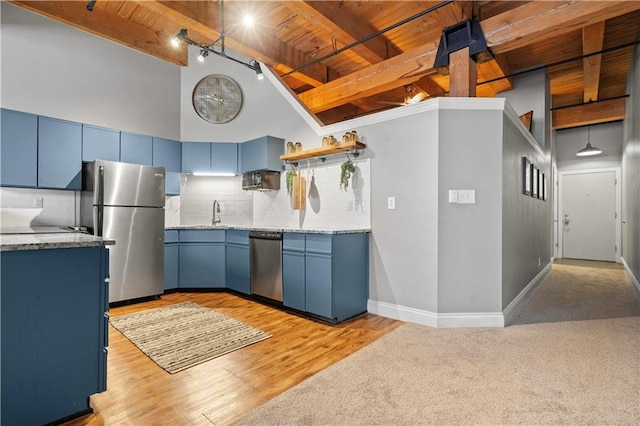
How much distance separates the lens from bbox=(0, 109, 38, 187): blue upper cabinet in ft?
10.7

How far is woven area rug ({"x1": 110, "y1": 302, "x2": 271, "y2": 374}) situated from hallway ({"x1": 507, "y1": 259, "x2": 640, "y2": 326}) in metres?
2.66

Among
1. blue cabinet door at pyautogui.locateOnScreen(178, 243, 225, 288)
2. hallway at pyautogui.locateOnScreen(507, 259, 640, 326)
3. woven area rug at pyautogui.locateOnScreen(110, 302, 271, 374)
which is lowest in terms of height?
woven area rug at pyautogui.locateOnScreen(110, 302, 271, 374)

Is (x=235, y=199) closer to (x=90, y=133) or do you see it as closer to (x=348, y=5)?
(x=90, y=133)

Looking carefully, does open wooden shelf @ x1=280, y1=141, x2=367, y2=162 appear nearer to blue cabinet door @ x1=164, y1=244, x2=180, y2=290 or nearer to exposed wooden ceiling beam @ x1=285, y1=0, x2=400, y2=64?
exposed wooden ceiling beam @ x1=285, y1=0, x2=400, y2=64

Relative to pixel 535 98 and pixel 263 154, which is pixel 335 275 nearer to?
pixel 263 154

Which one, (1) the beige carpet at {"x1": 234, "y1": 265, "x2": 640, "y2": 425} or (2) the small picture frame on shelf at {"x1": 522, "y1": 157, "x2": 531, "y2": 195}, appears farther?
(2) the small picture frame on shelf at {"x1": 522, "y1": 157, "x2": 531, "y2": 195}

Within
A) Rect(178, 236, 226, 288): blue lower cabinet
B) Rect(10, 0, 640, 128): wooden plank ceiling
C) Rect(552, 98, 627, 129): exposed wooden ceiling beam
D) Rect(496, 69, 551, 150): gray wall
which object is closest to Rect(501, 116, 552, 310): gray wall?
Rect(496, 69, 551, 150): gray wall

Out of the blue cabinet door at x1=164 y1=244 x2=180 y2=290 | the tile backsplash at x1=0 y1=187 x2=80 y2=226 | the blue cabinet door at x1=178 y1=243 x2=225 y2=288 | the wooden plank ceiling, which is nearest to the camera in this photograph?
the wooden plank ceiling

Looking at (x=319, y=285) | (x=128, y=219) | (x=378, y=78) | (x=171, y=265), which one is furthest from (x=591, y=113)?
(x=128, y=219)

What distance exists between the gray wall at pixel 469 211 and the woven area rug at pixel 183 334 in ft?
5.99

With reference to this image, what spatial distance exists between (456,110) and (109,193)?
384 cm

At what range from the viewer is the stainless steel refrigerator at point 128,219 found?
362cm

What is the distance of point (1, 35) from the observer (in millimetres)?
3457

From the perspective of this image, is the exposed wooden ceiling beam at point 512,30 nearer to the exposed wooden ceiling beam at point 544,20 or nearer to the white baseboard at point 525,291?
the exposed wooden ceiling beam at point 544,20
